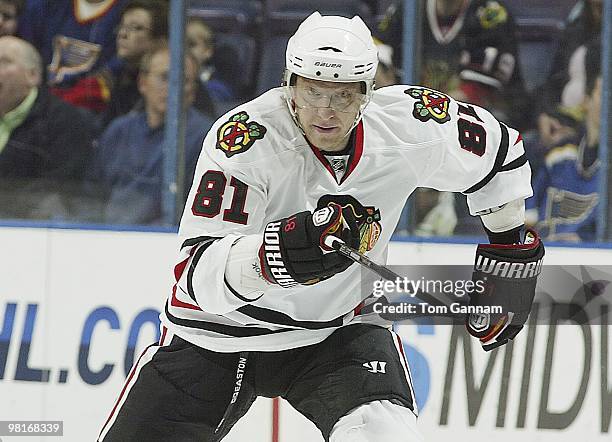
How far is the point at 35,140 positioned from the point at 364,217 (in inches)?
113

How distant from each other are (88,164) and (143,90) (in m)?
0.42

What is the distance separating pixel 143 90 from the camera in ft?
16.7

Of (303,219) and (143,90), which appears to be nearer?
(303,219)

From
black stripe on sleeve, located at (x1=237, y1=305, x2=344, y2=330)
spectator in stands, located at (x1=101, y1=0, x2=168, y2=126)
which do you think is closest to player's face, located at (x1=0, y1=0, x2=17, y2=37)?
spectator in stands, located at (x1=101, y1=0, x2=168, y2=126)

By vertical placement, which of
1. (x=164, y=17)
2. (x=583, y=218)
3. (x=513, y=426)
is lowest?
(x=513, y=426)

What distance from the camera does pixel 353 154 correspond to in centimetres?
259

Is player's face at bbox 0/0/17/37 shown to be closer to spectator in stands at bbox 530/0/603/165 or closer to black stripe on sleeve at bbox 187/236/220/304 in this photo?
spectator in stands at bbox 530/0/603/165

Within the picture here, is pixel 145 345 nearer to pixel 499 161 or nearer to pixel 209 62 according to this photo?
pixel 499 161

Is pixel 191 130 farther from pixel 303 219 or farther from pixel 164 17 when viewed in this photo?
pixel 303 219

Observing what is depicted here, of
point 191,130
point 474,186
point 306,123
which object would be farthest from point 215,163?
point 191,130

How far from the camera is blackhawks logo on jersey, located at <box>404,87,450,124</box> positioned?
273 cm

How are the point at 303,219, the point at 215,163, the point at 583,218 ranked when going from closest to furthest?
the point at 303,219
the point at 215,163
the point at 583,218

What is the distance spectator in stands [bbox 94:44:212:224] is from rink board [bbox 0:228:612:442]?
45.8 inches

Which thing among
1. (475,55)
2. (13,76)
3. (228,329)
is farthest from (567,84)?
(228,329)
